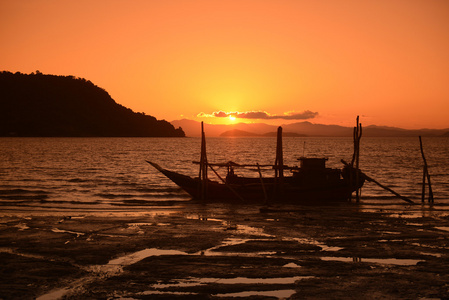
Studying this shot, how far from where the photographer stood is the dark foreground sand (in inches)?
313

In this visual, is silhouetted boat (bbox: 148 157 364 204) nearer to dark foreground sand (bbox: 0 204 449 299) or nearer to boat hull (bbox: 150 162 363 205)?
boat hull (bbox: 150 162 363 205)

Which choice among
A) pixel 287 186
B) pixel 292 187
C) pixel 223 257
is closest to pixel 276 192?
pixel 287 186

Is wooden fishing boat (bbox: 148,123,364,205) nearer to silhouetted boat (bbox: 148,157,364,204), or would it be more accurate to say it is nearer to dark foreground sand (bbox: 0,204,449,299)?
silhouetted boat (bbox: 148,157,364,204)

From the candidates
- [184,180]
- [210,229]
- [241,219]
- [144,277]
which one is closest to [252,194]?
[184,180]

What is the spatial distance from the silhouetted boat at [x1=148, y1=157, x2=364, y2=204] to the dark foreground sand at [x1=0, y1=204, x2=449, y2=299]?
5875mm

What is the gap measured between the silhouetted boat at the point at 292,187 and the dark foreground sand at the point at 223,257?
5875 mm

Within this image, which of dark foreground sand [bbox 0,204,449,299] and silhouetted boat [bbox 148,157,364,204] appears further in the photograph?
silhouetted boat [bbox 148,157,364,204]

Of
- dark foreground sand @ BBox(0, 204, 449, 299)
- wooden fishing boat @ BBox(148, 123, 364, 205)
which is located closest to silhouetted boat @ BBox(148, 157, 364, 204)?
wooden fishing boat @ BBox(148, 123, 364, 205)

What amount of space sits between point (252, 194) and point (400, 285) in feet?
47.1

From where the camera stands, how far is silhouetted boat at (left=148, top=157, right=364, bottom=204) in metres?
22.5

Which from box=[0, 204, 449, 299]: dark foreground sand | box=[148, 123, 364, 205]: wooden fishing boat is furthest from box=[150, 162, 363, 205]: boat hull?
box=[0, 204, 449, 299]: dark foreground sand

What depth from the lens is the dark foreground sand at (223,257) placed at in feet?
26.1

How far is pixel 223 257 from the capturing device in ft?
33.4

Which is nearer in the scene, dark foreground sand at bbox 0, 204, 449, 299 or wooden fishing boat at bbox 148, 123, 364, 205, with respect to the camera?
dark foreground sand at bbox 0, 204, 449, 299
